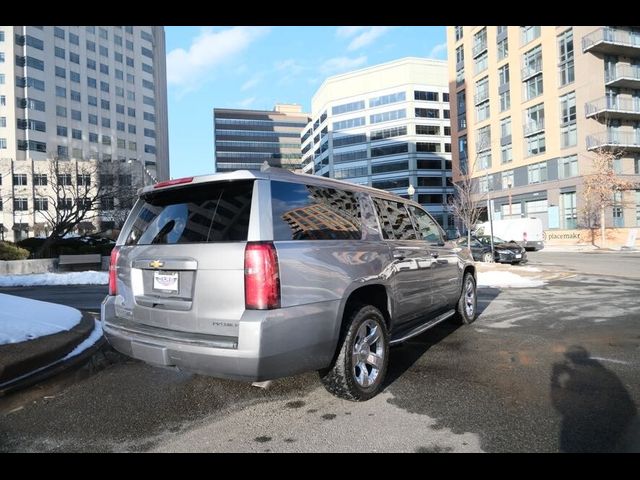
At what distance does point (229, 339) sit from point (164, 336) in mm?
641

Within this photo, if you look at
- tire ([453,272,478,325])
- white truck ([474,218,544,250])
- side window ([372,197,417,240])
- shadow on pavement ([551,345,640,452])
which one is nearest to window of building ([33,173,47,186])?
white truck ([474,218,544,250])

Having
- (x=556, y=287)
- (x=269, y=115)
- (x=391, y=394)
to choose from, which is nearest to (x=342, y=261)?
(x=391, y=394)

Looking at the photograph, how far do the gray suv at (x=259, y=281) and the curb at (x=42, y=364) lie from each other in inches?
38.0

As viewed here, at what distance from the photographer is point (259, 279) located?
9.71 feet

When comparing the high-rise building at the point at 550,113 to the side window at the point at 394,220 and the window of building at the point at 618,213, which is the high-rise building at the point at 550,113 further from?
the side window at the point at 394,220

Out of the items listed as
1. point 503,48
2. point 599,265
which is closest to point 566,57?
point 503,48

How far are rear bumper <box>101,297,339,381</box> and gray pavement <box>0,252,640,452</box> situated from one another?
0.48 metres

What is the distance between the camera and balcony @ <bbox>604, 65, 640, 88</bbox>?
38.1 metres

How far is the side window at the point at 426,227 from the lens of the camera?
5.32 metres

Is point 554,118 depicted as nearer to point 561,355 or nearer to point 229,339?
point 561,355

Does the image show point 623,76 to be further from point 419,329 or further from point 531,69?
point 419,329

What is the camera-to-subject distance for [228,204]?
327 centimetres

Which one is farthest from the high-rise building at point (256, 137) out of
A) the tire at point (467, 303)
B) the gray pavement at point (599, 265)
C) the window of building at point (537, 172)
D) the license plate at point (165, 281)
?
the license plate at point (165, 281)

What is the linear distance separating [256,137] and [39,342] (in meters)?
132
